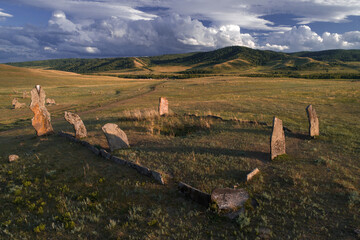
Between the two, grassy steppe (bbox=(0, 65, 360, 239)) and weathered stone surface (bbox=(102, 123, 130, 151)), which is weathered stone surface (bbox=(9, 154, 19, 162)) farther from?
weathered stone surface (bbox=(102, 123, 130, 151))

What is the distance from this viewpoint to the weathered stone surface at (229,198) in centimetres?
628

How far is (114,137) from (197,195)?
678 centimetres

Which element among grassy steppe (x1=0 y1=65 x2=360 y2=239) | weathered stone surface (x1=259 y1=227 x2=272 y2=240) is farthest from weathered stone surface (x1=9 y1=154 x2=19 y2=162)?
weathered stone surface (x1=259 y1=227 x2=272 y2=240)

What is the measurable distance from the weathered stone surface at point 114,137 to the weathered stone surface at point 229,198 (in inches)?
276

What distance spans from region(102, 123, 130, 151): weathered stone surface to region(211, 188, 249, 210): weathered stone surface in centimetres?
702

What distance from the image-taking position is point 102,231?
575cm

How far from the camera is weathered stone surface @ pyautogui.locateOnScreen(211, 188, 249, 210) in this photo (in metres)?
6.28

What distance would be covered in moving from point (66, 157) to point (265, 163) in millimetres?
9833

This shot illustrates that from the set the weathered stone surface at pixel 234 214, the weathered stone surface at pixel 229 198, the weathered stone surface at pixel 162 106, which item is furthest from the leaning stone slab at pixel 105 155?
the weathered stone surface at pixel 162 106

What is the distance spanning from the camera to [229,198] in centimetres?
638

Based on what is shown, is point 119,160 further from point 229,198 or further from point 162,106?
point 162,106

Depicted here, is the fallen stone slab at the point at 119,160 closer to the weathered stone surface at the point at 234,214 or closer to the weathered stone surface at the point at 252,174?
the weathered stone surface at the point at 234,214

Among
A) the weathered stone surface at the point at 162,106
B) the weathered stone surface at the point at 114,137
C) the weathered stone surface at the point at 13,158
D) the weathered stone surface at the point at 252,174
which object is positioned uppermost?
the weathered stone surface at the point at 162,106

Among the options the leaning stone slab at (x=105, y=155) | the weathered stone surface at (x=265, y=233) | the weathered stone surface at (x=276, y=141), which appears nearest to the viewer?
the weathered stone surface at (x=265, y=233)
